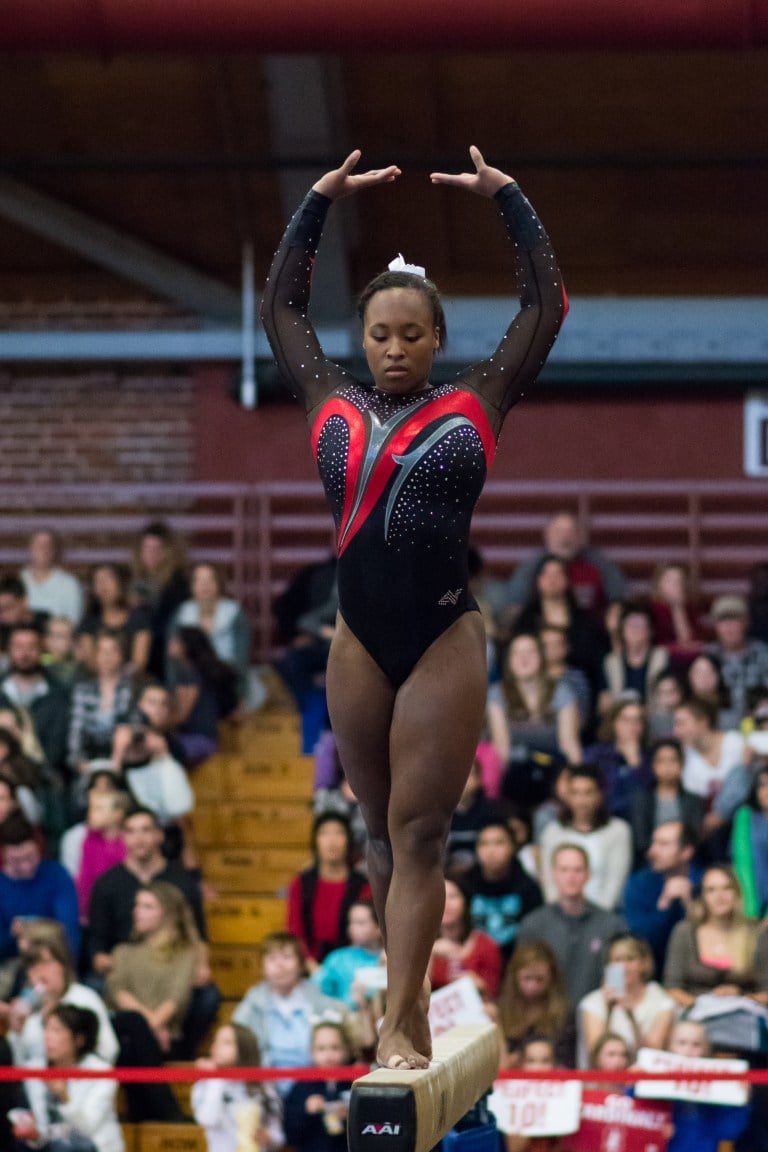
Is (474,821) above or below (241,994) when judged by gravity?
above

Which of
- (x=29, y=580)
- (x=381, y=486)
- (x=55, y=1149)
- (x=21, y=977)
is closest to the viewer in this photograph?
(x=381, y=486)

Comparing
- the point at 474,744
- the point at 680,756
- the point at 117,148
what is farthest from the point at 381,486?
the point at 117,148

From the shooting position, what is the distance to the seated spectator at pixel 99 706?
920 centimetres

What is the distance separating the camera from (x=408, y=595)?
404cm

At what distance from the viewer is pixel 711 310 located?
12.0 m

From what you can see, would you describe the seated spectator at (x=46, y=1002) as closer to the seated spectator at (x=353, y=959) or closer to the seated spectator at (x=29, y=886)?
the seated spectator at (x=29, y=886)

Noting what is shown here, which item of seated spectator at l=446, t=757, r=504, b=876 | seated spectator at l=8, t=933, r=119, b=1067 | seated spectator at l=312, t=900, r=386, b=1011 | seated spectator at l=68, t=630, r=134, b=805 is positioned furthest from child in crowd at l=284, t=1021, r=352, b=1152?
seated spectator at l=68, t=630, r=134, b=805

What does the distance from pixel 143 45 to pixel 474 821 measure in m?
3.51

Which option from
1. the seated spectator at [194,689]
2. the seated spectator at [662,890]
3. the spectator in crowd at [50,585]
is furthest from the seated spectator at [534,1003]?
the spectator in crowd at [50,585]

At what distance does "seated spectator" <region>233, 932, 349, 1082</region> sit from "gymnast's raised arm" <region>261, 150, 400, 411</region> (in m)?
3.69

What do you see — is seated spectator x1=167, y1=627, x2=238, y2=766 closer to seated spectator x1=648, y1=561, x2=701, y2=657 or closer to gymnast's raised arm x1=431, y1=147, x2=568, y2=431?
seated spectator x1=648, y1=561, x2=701, y2=657

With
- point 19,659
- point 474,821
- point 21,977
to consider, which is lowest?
point 21,977

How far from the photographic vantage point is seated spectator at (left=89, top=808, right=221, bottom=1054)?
800 cm

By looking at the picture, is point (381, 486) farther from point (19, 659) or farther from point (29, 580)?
point (29, 580)
